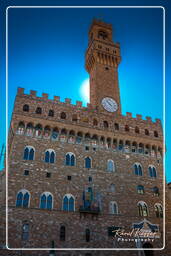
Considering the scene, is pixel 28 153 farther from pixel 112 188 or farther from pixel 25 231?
pixel 112 188

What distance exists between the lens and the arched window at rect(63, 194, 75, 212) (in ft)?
80.6

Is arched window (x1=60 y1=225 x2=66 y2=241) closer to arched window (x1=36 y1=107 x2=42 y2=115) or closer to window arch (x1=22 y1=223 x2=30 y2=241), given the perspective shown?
window arch (x1=22 y1=223 x2=30 y2=241)

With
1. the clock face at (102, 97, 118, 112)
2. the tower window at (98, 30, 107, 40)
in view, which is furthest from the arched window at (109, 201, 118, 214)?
the tower window at (98, 30, 107, 40)

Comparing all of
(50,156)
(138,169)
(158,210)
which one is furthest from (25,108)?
(158,210)

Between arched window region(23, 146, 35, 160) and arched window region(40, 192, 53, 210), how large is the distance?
3.90 metres

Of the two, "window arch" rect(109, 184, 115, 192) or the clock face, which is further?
the clock face

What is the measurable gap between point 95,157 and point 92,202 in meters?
4.97

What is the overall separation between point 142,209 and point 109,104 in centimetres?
1321

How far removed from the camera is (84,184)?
86.5ft

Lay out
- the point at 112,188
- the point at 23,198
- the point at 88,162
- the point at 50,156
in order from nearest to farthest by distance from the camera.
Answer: the point at 23,198
the point at 50,156
the point at 112,188
the point at 88,162

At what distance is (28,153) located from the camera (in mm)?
25797

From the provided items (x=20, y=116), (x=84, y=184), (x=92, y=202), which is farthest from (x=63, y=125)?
(x=92, y=202)

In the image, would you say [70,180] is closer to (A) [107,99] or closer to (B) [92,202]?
(B) [92,202]

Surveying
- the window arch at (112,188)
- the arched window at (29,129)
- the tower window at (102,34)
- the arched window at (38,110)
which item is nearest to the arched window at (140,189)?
the window arch at (112,188)
